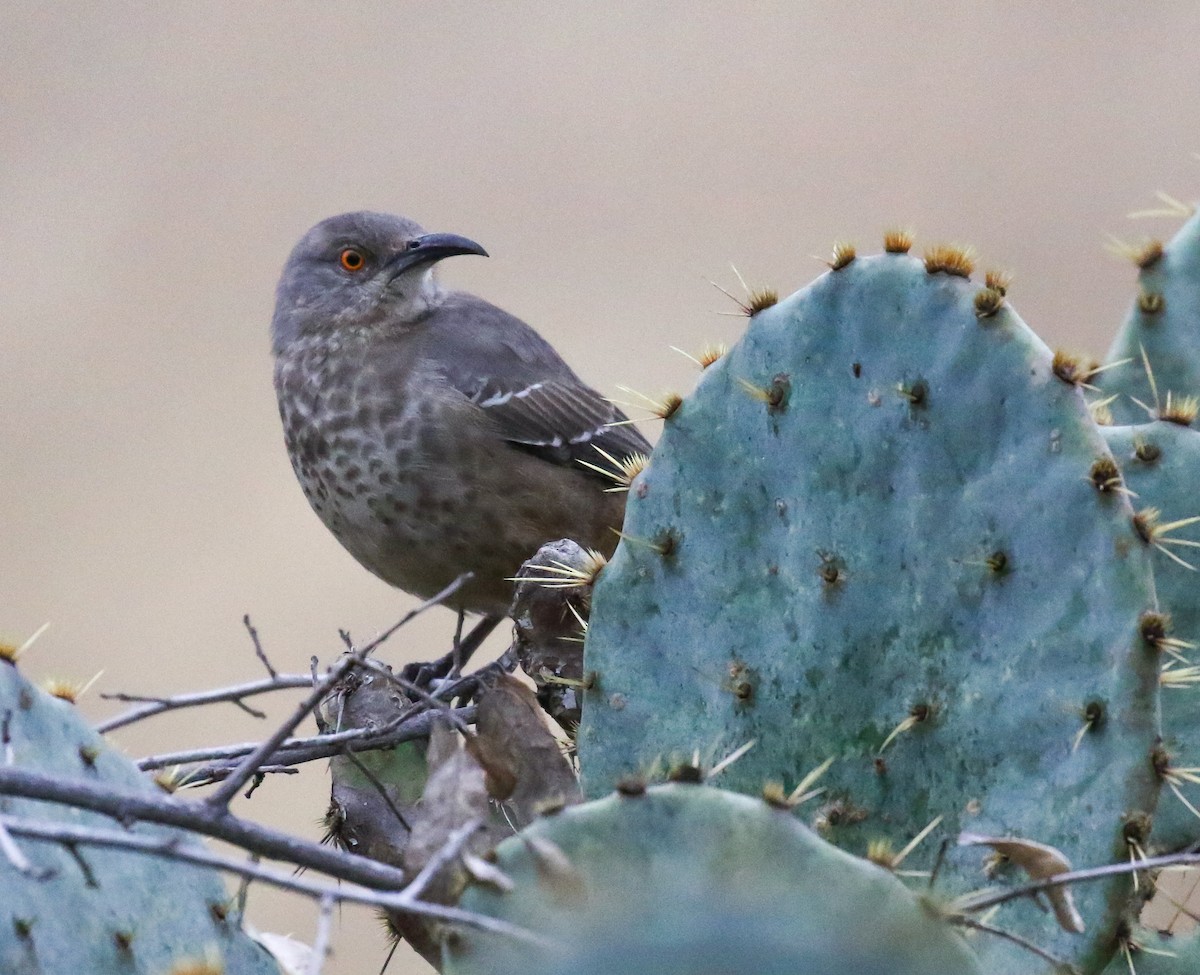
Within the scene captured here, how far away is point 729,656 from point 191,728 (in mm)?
4469

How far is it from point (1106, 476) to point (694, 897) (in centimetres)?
75

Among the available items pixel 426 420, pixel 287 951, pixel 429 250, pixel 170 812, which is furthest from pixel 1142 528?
pixel 429 250

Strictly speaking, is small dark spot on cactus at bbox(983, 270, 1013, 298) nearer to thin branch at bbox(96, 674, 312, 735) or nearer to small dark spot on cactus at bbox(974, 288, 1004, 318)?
small dark spot on cactus at bbox(974, 288, 1004, 318)

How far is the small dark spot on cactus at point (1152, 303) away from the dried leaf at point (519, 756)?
137cm

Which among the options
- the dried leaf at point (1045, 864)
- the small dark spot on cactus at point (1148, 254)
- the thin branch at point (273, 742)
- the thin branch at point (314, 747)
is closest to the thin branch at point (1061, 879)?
the dried leaf at point (1045, 864)

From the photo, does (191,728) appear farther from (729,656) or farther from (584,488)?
(729,656)

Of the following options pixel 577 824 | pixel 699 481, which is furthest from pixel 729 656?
pixel 577 824

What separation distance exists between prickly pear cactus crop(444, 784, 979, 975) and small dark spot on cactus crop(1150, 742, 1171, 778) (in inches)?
16.0

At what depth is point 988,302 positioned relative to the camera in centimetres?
188

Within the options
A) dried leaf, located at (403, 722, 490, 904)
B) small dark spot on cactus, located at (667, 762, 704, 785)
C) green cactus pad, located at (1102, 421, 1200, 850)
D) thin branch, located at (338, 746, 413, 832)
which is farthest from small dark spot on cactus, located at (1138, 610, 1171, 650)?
thin branch, located at (338, 746, 413, 832)

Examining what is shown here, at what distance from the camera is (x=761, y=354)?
204 cm

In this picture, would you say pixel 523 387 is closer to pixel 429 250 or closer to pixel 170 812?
pixel 429 250

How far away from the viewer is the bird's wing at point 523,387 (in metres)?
3.60

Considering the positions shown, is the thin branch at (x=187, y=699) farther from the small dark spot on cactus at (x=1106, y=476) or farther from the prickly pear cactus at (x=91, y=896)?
the small dark spot on cactus at (x=1106, y=476)
